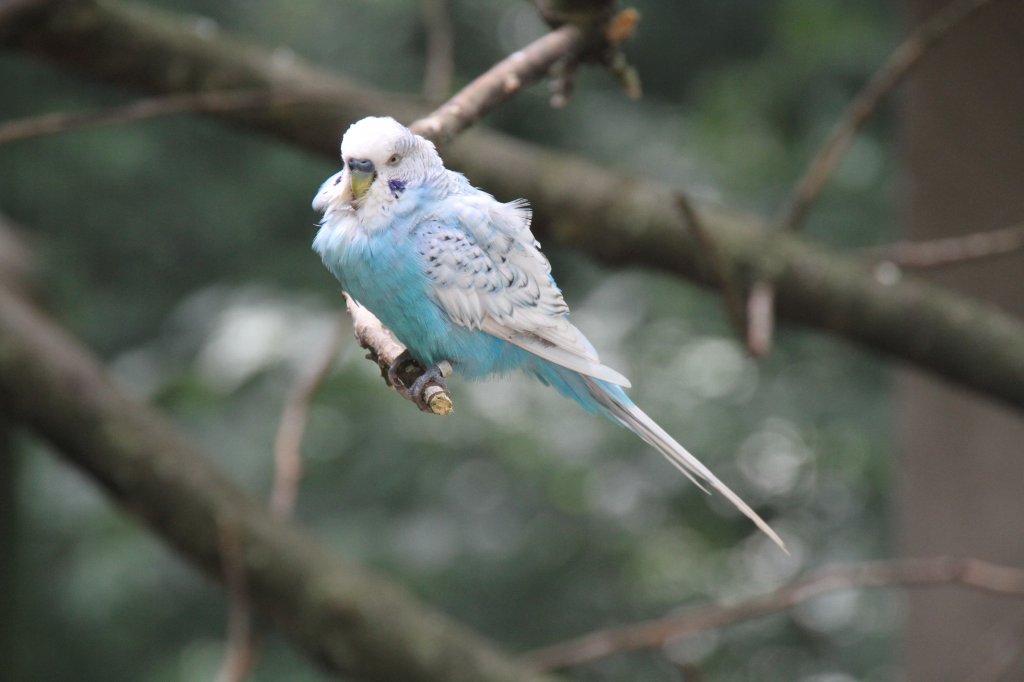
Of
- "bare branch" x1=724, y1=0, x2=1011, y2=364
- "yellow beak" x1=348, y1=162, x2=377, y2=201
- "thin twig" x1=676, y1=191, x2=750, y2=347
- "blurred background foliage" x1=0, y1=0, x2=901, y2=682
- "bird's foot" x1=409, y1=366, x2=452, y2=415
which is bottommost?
"bird's foot" x1=409, y1=366, x2=452, y2=415

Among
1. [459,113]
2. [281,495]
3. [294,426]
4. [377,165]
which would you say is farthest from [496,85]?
[281,495]

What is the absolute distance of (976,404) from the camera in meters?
3.57

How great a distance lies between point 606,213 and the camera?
2789 millimetres

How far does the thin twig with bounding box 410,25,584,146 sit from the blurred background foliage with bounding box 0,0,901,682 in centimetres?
219

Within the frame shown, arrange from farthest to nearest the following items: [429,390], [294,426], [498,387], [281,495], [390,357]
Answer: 1. [498,387]
2. [281,495]
3. [294,426]
4. [390,357]
5. [429,390]

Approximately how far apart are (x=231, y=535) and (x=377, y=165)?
144 cm

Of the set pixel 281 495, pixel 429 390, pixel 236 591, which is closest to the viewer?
pixel 429 390

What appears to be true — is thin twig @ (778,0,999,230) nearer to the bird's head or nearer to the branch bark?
the branch bark

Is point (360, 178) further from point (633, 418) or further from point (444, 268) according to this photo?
point (633, 418)

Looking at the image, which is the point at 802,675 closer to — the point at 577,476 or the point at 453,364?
the point at 577,476

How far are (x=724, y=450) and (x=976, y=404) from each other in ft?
3.78

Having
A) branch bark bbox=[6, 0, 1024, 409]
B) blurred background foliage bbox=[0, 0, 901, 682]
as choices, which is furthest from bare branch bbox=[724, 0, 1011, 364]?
blurred background foliage bbox=[0, 0, 901, 682]

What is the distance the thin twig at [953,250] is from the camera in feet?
8.16

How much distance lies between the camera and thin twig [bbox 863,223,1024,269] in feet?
8.16
